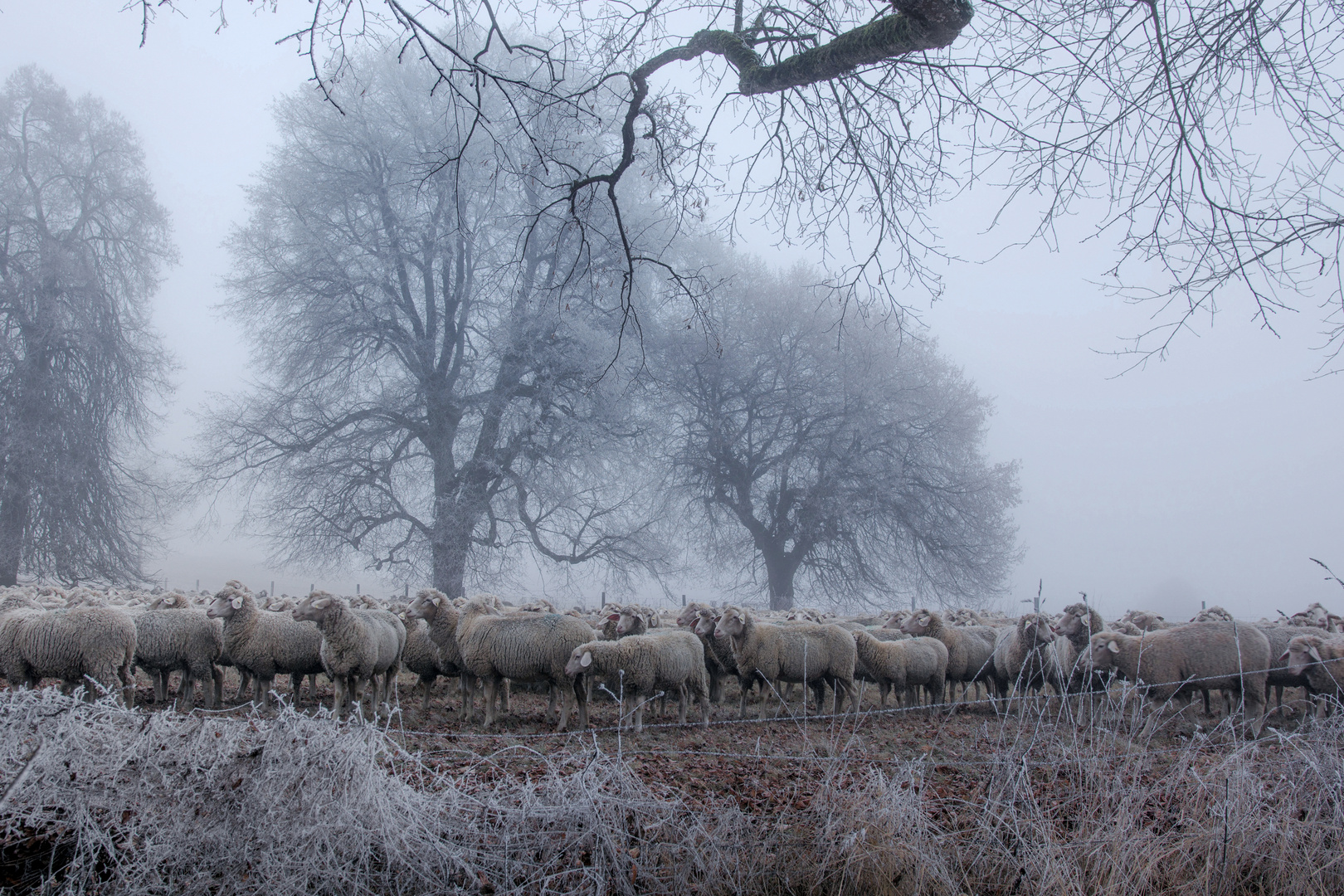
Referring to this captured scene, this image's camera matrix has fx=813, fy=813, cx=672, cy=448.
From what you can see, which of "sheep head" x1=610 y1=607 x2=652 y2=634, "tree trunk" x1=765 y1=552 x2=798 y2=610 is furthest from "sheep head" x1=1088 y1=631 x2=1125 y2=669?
"tree trunk" x1=765 y1=552 x2=798 y2=610

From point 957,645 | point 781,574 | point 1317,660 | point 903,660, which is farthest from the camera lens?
point 781,574

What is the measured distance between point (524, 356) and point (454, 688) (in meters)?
10.6

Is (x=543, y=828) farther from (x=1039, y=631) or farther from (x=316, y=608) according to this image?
(x=1039, y=631)

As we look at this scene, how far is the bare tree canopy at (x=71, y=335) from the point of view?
20.3 metres

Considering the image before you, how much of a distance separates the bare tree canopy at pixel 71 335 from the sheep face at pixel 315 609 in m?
16.9

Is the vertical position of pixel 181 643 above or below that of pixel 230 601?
below

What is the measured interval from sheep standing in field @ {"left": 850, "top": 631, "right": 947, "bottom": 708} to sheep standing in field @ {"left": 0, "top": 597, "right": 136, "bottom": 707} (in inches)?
297

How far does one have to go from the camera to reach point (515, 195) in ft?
73.9

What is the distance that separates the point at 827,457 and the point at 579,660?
19145 mm

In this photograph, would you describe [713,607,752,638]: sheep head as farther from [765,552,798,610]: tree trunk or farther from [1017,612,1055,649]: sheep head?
[765,552,798,610]: tree trunk

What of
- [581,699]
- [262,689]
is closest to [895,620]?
[581,699]

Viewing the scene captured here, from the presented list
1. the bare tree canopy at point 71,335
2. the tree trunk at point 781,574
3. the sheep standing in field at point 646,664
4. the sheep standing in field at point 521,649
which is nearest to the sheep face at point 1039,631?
the sheep standing in field at point 646,664

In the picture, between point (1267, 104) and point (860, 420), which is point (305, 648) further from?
point (860, 420)

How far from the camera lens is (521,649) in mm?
8383
